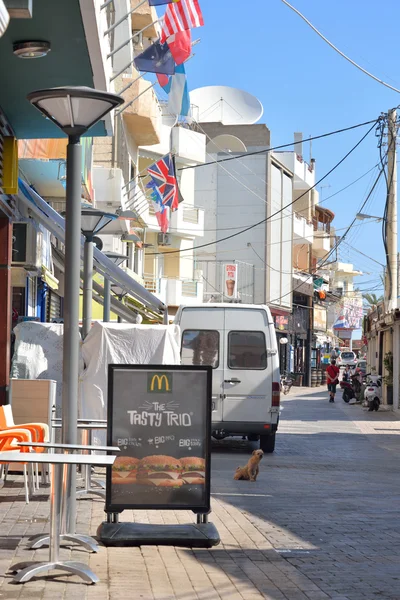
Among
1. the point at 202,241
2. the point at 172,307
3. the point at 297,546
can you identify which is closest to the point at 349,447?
the point at 297,546

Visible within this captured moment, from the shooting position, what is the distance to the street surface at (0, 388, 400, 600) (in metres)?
6.68

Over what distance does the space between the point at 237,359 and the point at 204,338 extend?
0.69 meters

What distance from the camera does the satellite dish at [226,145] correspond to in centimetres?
5562

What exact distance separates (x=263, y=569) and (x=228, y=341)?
1055 cm

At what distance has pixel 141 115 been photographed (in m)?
32.6

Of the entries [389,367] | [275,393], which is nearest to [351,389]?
[389,367]

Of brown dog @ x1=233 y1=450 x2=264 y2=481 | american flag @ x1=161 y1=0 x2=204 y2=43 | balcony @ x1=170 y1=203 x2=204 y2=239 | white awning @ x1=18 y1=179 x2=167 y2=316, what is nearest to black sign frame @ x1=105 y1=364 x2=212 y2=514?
brown dog @ x1=233 y1=450 x2=264 y2=481

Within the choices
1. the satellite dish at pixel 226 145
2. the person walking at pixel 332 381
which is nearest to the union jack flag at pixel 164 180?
the person walking at pixel 332 381

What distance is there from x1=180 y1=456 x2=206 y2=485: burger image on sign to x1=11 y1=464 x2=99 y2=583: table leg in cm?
152

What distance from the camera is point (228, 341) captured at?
1797 centimetres

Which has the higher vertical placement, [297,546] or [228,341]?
[228,341]

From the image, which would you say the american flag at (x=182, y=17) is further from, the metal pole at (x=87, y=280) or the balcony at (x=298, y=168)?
the balcony at (x=298, y=168)

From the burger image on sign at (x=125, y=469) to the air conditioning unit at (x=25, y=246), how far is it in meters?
7.63

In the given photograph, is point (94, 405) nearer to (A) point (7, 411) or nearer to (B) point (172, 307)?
(A) point (7, 411)
